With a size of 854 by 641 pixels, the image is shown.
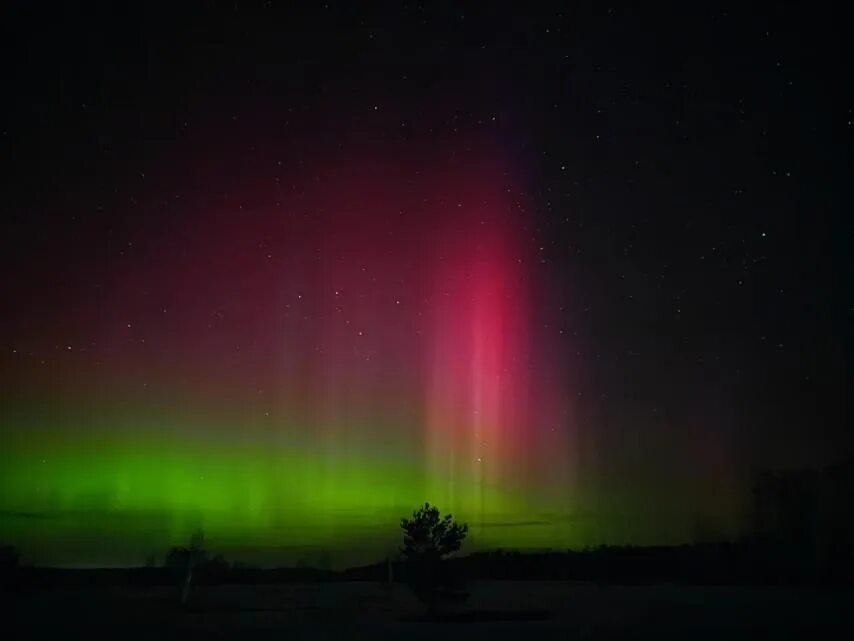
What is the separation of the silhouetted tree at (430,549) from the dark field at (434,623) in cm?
13

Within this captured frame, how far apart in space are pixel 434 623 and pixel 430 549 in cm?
53

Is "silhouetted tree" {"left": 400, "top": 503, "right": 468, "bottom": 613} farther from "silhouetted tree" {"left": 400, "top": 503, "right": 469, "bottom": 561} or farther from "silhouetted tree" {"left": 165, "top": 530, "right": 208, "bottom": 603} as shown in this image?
"silhouetted tree" {"left": 165, "top": 530, "right": 208, "bottom": 603}

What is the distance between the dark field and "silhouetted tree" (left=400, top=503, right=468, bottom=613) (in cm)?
13

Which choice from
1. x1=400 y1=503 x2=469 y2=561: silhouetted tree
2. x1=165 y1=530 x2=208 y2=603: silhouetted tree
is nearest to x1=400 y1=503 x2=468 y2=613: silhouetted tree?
x1=400 y1=503 x2=469 y2=561: silhouetted tree

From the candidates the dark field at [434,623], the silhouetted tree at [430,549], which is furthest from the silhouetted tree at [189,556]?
the silhouetted tree at [430,549]

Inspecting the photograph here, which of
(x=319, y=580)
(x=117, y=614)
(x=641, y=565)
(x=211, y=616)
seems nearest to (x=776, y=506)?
(x=641, y=565)

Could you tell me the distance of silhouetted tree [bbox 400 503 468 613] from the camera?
32.7 ft

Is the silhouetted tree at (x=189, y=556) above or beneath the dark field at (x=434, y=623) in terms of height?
above

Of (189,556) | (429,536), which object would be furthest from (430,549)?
(189,556)

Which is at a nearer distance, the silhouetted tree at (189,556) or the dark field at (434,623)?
the dark field at (434,623)

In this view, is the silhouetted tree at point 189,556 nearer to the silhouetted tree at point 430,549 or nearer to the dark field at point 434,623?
the dark field at point 434,623

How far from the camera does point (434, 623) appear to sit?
9.77 metres

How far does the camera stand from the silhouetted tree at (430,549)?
9.96 m

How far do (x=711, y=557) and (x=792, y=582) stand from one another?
608 mm
